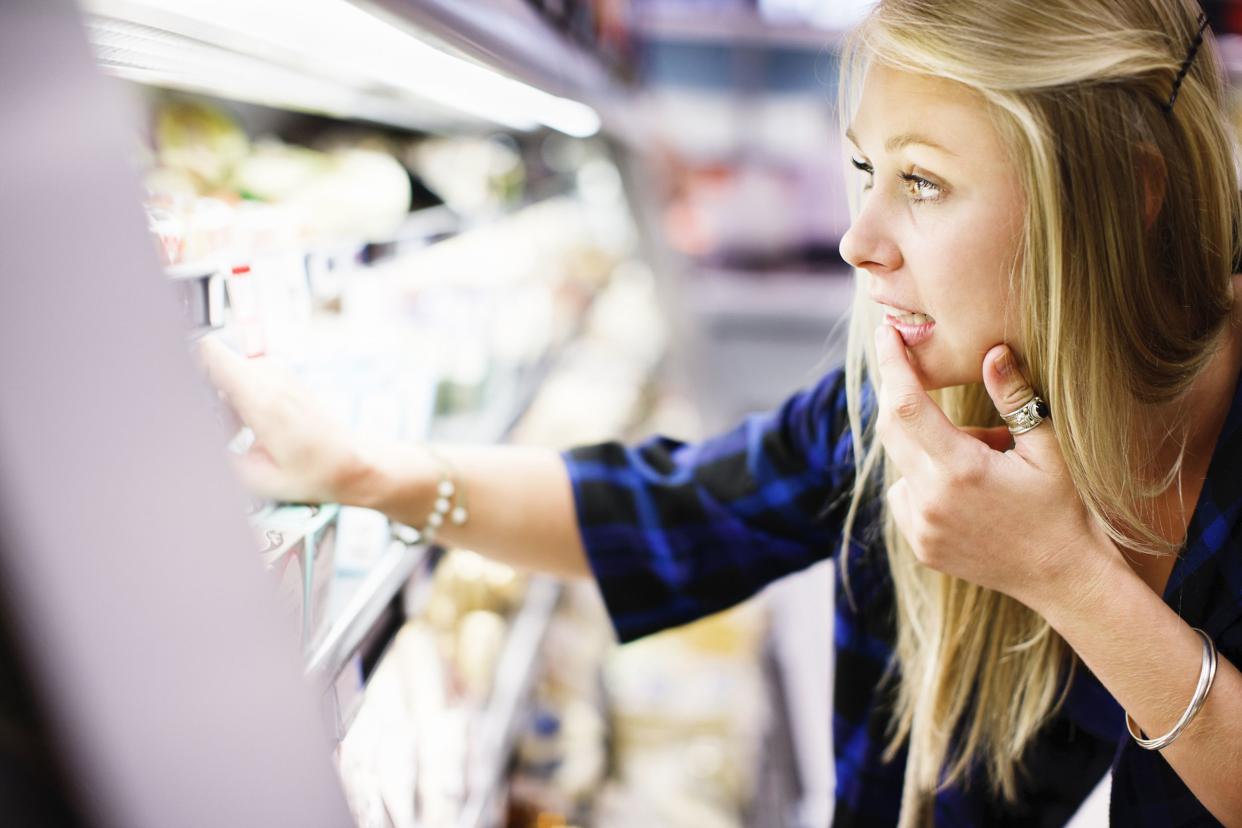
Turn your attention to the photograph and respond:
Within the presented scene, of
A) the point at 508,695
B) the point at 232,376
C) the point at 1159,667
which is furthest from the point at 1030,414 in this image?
the point at 508,695

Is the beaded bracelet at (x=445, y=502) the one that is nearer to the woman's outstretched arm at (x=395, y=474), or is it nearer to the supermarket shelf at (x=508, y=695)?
the woman's outstretched arm at (x=395, y=474)

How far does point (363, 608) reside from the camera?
91 cm

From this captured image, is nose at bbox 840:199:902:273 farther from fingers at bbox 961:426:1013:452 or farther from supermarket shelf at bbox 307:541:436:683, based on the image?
supermarket shelf at bbox 307:541:436:683

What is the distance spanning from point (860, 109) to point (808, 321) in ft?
12.3

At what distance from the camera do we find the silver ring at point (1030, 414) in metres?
0.81

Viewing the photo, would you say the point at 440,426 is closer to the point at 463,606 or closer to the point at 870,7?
the point at 463,606

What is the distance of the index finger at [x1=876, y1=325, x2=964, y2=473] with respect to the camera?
0.78 m

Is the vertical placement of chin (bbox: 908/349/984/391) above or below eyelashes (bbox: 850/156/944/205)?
below

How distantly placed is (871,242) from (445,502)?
0.50 m

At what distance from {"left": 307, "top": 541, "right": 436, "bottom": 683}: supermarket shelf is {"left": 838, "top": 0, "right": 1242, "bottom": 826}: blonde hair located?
1.65 feet

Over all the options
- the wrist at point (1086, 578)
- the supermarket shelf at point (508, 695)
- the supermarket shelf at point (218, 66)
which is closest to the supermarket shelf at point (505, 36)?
the supermarket shelf at point (218, 66)

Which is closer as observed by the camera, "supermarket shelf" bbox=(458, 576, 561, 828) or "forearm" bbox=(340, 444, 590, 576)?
"forearm" bbox=(340, 444, 590, 576)

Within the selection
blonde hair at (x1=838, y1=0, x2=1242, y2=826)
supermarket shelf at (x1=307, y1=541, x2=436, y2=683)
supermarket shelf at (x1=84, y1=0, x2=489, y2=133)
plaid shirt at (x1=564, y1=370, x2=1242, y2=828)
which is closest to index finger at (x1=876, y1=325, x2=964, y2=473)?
blonde hair at (x1=838, y1=0, x2=1242, y2=826)

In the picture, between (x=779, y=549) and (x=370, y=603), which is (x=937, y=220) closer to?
(x=779, y=549)
